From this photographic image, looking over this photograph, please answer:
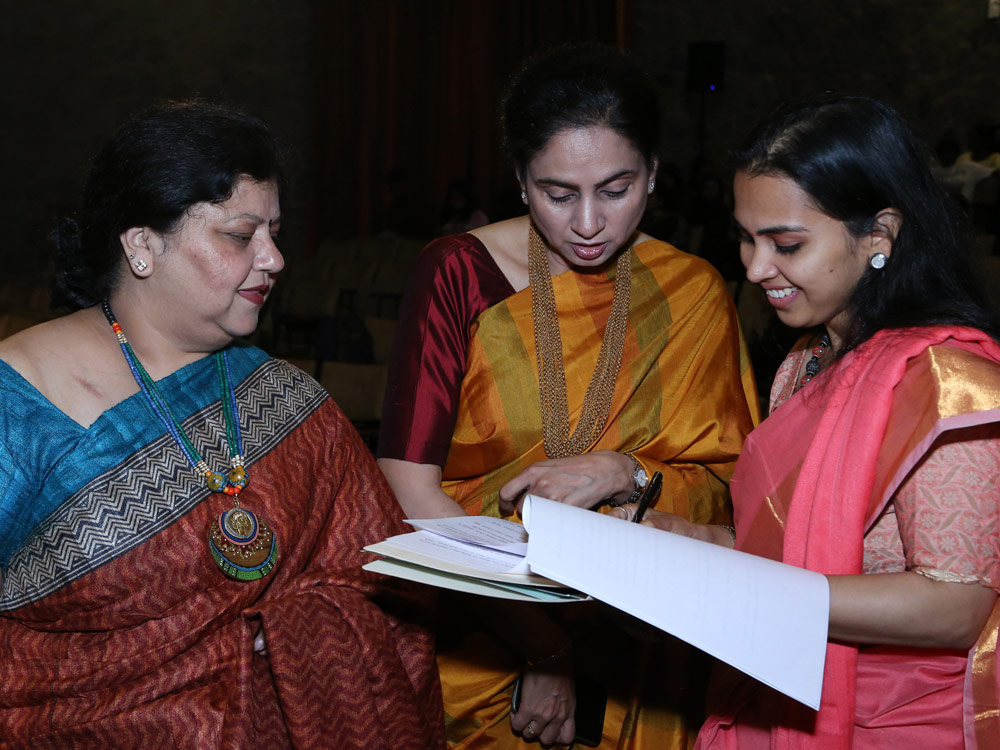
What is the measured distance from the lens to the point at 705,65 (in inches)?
413

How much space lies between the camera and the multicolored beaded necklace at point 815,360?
159 centimetres

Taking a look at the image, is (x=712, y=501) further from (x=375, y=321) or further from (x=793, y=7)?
(x=793, y=7)

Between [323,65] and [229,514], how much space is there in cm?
948

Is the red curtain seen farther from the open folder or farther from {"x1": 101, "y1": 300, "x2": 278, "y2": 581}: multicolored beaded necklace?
the open folder

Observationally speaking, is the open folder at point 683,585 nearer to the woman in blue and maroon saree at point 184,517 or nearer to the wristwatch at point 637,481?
the woman in blue and maroon saree at point 184,517

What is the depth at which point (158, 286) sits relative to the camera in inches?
59.6

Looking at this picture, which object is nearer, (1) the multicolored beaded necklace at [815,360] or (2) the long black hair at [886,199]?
(2) the long black hair at [886,199]

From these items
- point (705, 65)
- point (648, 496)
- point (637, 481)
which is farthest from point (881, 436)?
point (705, 65)

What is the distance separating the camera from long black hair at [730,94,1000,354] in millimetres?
1291

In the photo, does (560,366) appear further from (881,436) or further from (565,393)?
(881,436)

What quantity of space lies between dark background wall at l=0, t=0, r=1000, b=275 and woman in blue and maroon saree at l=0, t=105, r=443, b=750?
8341 millimetres

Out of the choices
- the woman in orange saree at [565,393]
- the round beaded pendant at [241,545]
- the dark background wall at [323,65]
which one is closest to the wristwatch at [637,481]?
the woman in orange saree at [565,393]

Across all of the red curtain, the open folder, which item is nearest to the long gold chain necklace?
the open folder

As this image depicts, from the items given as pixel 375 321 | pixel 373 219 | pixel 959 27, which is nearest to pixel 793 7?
pixel 959 27
